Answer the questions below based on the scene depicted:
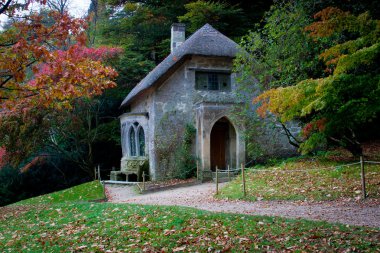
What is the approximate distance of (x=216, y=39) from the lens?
60.6 ft

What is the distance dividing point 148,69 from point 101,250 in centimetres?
1874

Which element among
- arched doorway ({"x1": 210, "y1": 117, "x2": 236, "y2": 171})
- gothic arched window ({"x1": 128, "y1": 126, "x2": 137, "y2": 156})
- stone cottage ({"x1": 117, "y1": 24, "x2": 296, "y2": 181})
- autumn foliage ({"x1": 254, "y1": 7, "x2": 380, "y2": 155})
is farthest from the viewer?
gothic arched window ({"x1": 128, "y1": 126, "x2": 137, "y2": 156})

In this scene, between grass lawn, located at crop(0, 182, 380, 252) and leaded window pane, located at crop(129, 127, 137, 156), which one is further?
leaded window pane, located at crop(129, 127, 137, 156)

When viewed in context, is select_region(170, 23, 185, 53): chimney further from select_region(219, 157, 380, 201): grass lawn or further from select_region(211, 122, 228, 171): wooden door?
select_region(219, 157, 380, 201): grass lawn

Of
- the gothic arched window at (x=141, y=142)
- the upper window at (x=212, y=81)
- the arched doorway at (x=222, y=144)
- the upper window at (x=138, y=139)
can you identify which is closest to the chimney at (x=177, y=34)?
the upper window at (x=212, y=81)

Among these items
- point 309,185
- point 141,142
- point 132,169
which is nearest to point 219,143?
point 141,142

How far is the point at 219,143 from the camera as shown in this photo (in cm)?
1861

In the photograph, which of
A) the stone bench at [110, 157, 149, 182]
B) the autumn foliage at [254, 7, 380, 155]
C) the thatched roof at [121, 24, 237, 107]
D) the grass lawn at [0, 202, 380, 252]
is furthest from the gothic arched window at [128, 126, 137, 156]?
the grass lawn at [0, 202, 380, 252]

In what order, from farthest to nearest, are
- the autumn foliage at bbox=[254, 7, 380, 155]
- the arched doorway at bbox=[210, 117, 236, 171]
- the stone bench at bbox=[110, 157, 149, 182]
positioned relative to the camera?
the arched doorway at bbox=[210, 117, 236, 171] → the stone bench at bbox=[110, 157, 149, 182] → the autumn foliage at bbox=[254, 7, 380, 155]

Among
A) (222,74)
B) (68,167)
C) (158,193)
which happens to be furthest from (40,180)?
(222,74)

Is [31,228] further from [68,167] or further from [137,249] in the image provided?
[68,167]

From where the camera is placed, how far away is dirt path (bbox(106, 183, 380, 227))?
24.3 ft

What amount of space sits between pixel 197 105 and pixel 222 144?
251 centimetres

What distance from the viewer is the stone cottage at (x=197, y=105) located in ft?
56.1
